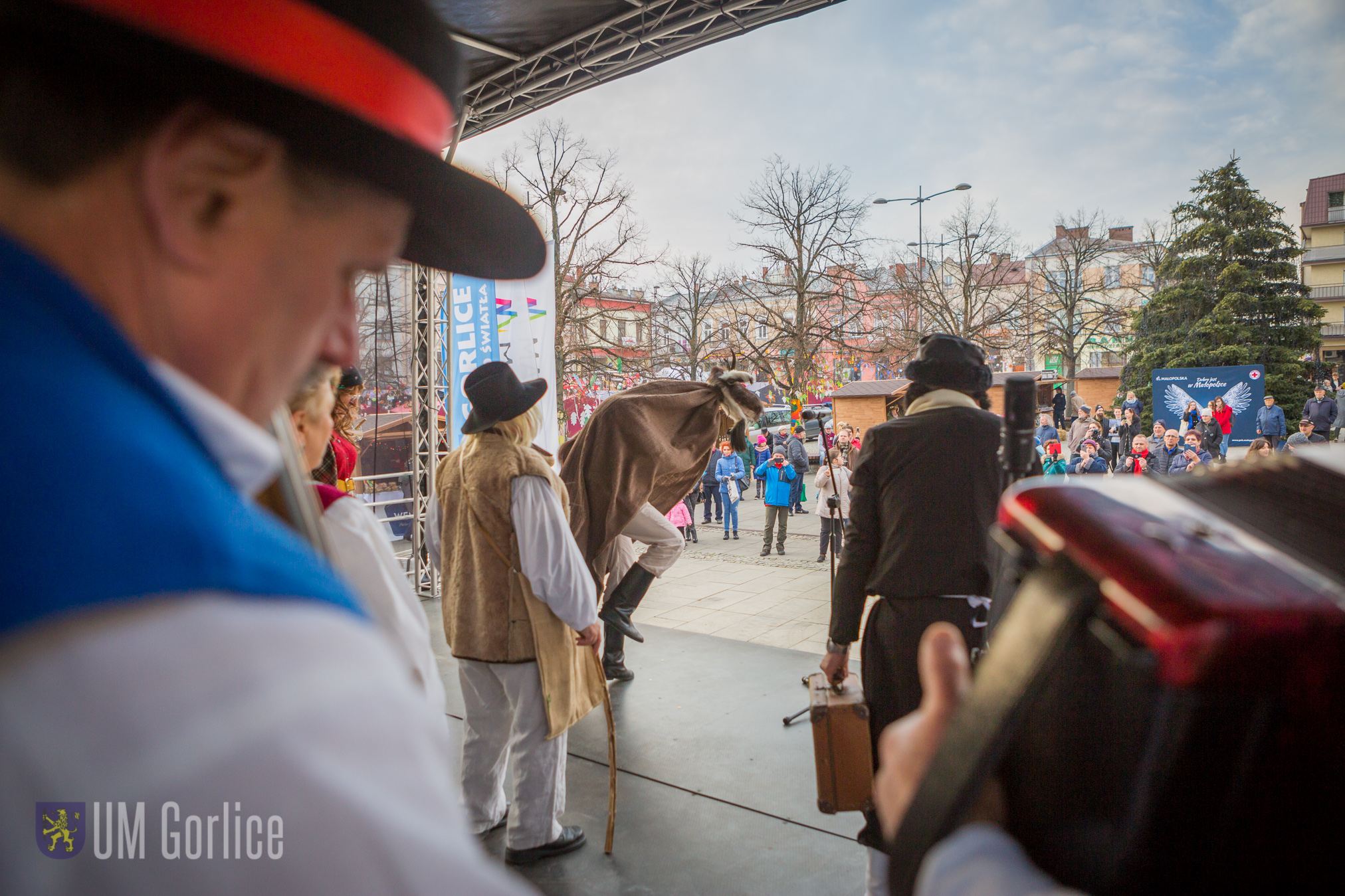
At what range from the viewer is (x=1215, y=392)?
2209cm

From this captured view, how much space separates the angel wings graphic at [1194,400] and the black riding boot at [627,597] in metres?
21.1

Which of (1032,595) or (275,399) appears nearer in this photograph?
(275,399)

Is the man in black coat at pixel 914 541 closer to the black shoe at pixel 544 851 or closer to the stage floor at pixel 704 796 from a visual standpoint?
the stage floor at pixel 704 796

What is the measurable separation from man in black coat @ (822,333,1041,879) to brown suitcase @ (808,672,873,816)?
141 millimetres

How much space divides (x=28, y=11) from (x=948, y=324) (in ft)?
95.8

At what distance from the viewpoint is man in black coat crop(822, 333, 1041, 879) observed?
284 cm

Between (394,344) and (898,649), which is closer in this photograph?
(898,649)

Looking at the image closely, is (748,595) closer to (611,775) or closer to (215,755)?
(611,775)

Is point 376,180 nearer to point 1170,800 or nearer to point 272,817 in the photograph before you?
point 272,817

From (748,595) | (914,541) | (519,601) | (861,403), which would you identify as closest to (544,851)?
(519,601)

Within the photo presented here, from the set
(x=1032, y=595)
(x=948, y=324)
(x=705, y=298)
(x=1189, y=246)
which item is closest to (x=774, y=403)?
(x=705, y=298)

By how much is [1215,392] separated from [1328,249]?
37.6 meters

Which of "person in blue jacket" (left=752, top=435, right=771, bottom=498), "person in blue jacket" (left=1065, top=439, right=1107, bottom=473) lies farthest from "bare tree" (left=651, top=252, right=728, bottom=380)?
"person in blue jacket" (left=1065, top=439, right=1107, bottom=473)

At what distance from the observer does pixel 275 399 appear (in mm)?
589
